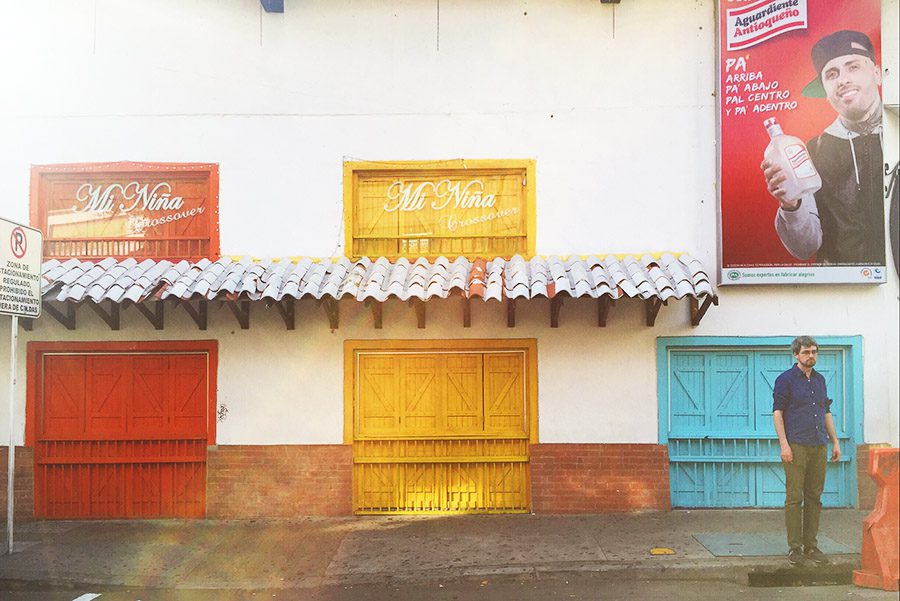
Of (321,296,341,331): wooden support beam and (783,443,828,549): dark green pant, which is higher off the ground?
(321,296,341,331): wooden support beam

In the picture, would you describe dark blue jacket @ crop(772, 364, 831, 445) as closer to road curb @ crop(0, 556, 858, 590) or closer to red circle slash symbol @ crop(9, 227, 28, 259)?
road curb @ crop(0, 556, 858, 590)

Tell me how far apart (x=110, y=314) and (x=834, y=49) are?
9.45m

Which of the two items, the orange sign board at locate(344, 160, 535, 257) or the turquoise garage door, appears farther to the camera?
the orange sign board at locate(344, 160, 535, 257)

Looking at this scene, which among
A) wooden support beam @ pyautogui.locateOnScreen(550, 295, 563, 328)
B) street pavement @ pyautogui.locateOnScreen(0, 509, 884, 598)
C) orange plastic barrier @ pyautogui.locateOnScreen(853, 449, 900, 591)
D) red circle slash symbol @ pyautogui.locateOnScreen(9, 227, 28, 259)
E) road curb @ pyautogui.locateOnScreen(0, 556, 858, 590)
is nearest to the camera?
orange plastic barrier @ pyautogui.locateOnScreen(853, 449, 900, 591)

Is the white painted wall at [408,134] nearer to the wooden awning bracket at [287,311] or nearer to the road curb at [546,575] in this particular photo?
the wooden awning bracket at [287,311]

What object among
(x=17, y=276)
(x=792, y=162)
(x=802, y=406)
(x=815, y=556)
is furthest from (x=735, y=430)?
(x=17, y=276)

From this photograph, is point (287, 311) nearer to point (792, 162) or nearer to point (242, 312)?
point (242, 312)

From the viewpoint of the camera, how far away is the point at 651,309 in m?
8.87

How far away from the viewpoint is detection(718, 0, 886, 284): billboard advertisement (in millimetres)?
8930

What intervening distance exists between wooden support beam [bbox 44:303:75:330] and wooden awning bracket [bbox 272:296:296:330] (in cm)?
251

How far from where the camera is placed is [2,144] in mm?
9414

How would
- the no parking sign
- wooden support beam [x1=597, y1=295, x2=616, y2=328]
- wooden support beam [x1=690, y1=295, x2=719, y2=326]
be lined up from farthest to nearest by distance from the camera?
wooden support beam [x1=597, y1=295, x2=616, y2=328]
wooden support beam [x1=690, y1=295, x2=719, y2=326]
the no parking sign

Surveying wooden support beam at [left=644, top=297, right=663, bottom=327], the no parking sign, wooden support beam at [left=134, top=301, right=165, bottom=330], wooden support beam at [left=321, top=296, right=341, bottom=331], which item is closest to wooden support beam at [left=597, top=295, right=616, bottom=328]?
wooden support beam at [left=644, top=297, right=663, bottom=327]

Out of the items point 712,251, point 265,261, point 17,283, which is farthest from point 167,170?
point 712,251
